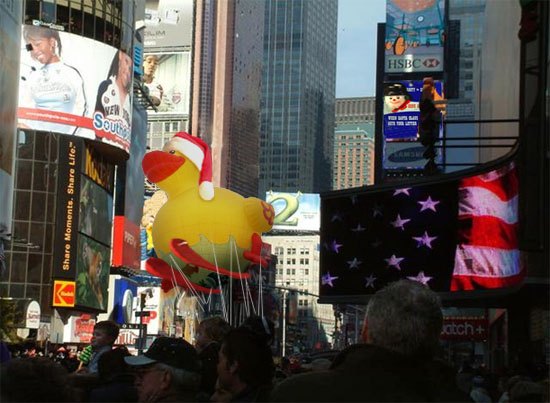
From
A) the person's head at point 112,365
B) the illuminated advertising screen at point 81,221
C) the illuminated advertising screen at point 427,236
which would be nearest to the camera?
the person's head at point 112,365

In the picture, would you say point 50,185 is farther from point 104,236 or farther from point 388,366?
point 388,366

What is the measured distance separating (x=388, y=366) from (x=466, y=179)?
16.3 meters

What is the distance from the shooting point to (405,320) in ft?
14.9

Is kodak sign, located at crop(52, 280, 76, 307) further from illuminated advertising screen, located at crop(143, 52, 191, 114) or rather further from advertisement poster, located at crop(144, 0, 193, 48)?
advertisement poster, located at crop(144, 0, 193, 48)

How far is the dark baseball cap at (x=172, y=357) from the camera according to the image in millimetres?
6332

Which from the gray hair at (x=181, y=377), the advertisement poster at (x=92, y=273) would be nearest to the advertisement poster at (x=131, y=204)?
the advertisement poster at (x=92, y=273)

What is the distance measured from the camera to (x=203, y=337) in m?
9.88

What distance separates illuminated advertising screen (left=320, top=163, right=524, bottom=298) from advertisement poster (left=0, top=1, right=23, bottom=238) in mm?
16965

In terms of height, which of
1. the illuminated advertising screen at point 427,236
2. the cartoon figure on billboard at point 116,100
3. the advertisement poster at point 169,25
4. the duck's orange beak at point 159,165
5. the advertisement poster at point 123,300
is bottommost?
the advertisement poster at point 123,300

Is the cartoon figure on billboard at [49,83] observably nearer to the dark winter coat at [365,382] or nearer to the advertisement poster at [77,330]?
the advertisement poster at [77,330]

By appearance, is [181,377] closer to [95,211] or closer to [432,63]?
[95,211]

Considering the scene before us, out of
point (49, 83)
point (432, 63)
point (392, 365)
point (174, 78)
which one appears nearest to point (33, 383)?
point (392, 365)

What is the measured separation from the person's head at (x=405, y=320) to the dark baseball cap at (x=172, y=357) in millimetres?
1907

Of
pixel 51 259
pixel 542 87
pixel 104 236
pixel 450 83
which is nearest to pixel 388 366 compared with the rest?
pixel 542 87
